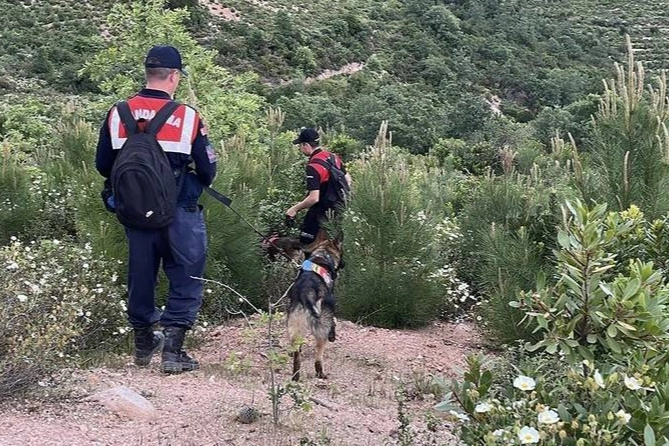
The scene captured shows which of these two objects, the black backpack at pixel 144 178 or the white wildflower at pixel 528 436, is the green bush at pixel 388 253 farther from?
the white wildflower at pixel 528 436

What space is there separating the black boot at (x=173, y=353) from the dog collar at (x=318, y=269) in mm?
1023

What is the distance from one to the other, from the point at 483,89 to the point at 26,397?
4266cm

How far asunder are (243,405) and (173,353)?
903 millimetres

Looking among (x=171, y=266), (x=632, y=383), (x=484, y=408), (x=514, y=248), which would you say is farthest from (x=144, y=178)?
(x=514, y=248)

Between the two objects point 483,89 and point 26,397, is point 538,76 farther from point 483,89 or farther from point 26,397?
point 26,397

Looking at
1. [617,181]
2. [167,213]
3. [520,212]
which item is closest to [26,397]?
[167,213]

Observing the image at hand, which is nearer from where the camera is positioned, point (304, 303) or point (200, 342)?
point (304, 303)

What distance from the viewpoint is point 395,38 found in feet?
165

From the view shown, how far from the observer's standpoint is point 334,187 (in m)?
7.14

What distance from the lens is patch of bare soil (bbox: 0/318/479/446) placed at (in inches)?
137

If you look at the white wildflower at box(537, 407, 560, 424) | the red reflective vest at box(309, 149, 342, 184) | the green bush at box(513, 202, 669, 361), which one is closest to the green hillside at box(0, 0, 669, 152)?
the red reflective vest at box(309, 149, 342, 184)

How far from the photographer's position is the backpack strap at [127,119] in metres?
4.34

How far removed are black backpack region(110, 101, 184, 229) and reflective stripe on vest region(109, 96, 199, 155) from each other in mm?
30

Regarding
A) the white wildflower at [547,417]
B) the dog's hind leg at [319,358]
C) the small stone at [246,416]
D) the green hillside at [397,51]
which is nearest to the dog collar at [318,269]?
the dog's hind leg at [319,358]
